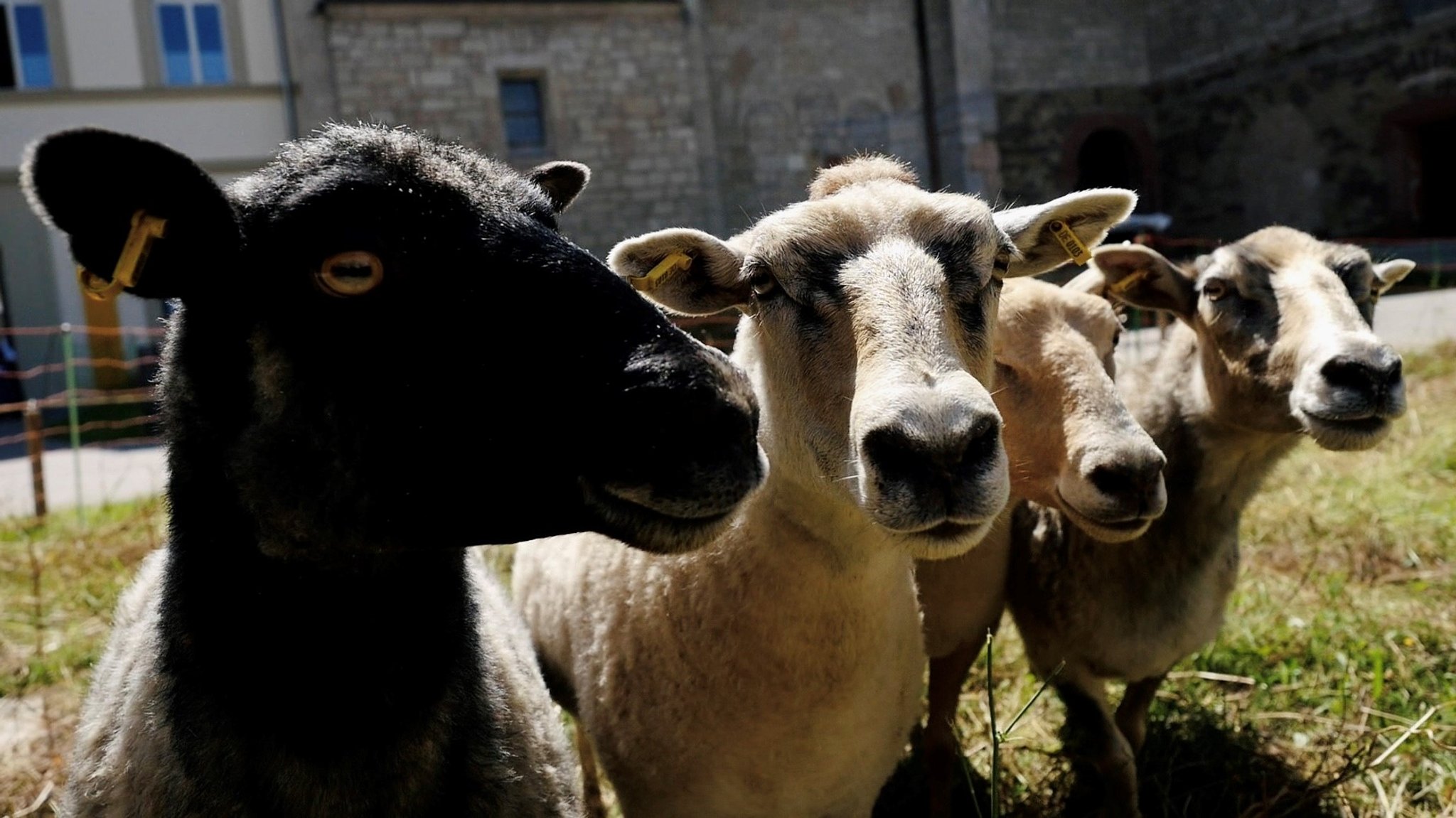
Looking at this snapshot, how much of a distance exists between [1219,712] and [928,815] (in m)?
1.30

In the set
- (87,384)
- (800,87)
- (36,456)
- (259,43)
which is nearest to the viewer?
(36,456)

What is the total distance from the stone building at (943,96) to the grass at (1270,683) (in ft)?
42.5

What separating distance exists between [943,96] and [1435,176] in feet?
33.2

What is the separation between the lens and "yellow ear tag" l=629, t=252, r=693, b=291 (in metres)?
2.51

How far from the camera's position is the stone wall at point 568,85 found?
17.5m

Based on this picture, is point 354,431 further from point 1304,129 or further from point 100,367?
point 1304,129

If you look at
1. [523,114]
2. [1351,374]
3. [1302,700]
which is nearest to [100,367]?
[523,114]

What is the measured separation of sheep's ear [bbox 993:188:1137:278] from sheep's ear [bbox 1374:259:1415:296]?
4.82ft

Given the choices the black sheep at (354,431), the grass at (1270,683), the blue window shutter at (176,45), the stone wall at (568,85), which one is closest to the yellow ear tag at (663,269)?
the black sheep at (354,431)

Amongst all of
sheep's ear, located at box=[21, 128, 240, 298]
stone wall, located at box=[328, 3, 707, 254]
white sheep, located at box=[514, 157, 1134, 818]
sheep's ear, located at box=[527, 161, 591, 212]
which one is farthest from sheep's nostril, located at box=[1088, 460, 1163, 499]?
stone wall, located at box=[328, 3, 707, 254]

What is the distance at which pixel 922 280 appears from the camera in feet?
7.35

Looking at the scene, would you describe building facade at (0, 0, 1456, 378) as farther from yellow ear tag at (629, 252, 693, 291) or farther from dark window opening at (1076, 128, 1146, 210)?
yellow ear tag at (629, 252, 693, 291)

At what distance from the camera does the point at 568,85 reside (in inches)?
723

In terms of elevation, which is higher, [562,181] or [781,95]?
[781,95]
